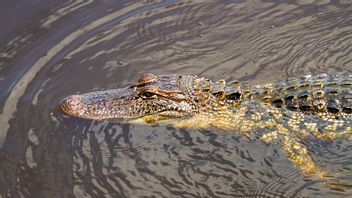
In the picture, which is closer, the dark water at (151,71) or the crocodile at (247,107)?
the dark water at (151,71)

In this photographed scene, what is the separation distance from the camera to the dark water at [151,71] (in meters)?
4.93

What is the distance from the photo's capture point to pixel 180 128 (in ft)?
18.1

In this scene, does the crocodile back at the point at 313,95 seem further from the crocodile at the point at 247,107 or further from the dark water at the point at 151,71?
the dark water at the point at 151,71

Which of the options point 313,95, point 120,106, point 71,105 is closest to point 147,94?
point 120,106

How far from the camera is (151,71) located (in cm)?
650

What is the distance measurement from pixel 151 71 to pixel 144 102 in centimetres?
120

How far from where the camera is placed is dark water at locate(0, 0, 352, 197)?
4.93 metres

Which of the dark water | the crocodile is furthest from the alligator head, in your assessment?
the dark water

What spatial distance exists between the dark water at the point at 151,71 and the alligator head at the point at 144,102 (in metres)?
0.19

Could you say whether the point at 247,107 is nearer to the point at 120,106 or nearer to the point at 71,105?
the point at 120,106

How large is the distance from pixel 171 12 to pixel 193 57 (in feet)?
4.12

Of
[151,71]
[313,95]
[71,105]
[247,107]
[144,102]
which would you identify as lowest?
[313,95]

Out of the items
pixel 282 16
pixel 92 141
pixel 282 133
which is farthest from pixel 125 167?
pixel 282 16

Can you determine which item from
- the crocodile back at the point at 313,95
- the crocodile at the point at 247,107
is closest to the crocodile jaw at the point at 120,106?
the crocodile at the point at 247,107
